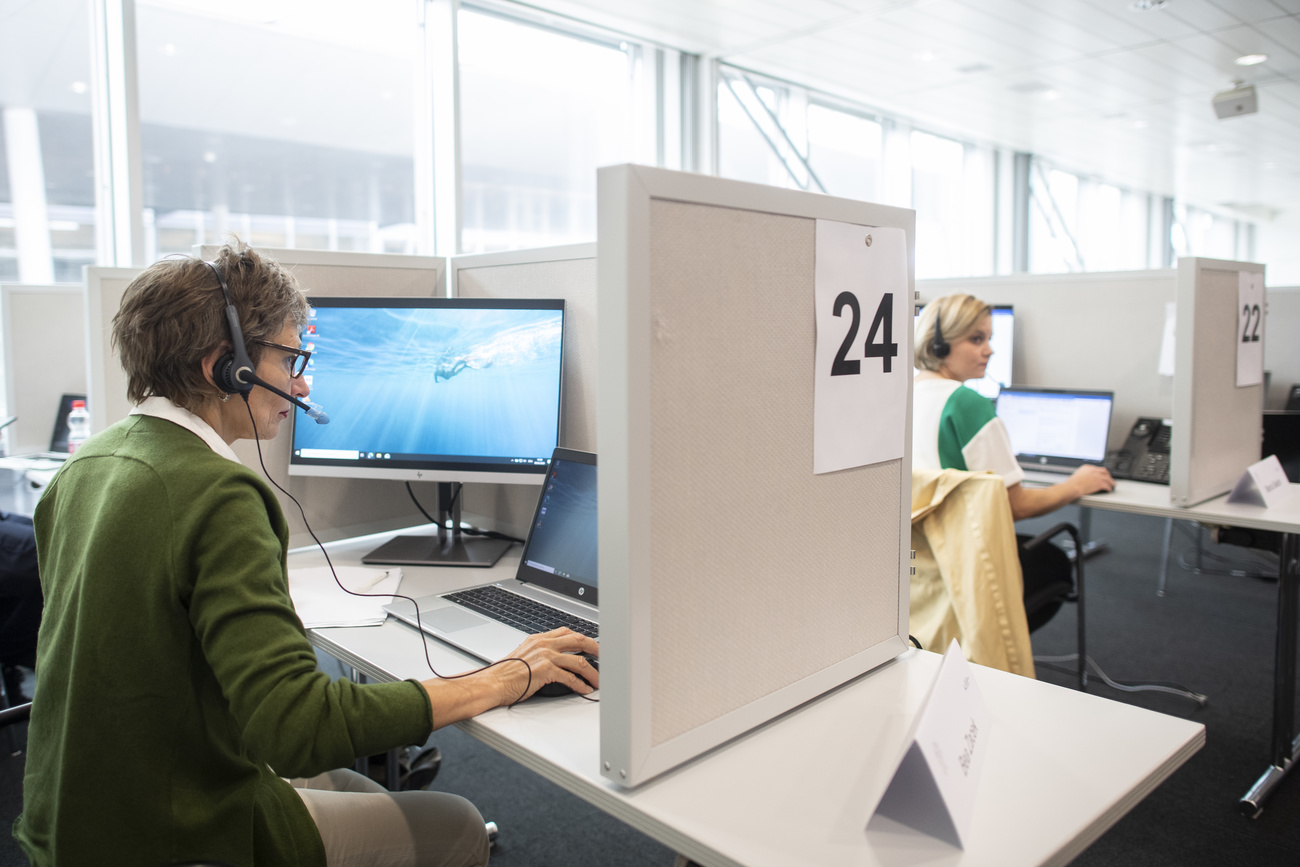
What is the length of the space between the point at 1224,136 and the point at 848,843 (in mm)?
9778

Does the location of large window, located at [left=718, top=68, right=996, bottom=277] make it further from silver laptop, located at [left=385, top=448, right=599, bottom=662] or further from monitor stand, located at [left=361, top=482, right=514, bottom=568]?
silver laptop, located at [left=385, top=448, right=599, bottom=662]

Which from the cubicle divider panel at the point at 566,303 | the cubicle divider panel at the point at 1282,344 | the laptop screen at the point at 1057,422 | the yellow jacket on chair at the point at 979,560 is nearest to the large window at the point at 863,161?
the cubicle divider panel at the point at 1282,344

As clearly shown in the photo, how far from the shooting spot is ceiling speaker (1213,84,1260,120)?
5973 millimetres

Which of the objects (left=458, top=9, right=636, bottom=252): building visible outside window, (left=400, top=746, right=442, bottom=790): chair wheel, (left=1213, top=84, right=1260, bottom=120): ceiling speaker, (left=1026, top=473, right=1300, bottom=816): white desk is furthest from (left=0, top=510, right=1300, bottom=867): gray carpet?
(left=1213, top=84, right=1260, bottom=120): ceiling speaker

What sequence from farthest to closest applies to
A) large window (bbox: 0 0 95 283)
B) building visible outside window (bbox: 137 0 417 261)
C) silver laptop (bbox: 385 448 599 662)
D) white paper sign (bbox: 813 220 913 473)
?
1. building visible outside window (bbox: 137 0 417 261)
2. large window (bbox: 0 0 95 283)
3. silver laptop (bbox: 385 448 599 662)
4. white paper sign (bbox: 813 220 913 473)

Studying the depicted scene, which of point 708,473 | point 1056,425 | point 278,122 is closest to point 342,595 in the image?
point 708,473

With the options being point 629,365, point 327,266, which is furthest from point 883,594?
point 327,266

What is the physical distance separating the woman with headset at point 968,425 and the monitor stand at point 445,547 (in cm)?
100

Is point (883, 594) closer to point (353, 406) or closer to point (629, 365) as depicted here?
point (629, 365)

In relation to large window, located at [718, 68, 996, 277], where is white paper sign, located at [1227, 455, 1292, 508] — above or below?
below

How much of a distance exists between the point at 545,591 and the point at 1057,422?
2.10m

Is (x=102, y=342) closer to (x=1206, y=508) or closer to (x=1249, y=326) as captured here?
(x=1206, y=508)

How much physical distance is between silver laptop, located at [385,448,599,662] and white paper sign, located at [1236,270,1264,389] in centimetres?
189

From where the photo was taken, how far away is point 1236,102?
602 cm
